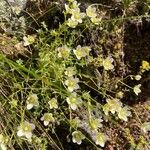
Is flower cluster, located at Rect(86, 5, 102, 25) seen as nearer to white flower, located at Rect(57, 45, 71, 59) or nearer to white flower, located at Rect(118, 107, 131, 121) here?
white flower, located at Rect(57, 45, 71, 59)

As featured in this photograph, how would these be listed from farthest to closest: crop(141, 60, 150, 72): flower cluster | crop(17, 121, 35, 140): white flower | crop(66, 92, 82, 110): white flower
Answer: crop(141, 60, 150, 72): flower cluster
crop(66, 92, 82, 110): white flower
crop(17, 121, 35, 140): white flower

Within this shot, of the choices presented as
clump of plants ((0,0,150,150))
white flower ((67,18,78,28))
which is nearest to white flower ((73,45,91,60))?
clump of plants ((0,0,150,150))

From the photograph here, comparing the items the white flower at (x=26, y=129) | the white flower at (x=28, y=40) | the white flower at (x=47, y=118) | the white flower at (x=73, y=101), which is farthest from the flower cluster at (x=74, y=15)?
the white flower at (x=26, y=129)

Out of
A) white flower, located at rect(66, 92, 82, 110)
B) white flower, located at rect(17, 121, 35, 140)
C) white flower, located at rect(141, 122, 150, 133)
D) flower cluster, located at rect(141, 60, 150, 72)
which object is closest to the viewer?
white flower, located at rect(17, 121, 35, 140)

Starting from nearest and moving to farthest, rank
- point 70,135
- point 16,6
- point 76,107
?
point 76,107
point 70,135
point 16,6

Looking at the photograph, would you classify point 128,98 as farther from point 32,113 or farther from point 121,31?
point 32,113

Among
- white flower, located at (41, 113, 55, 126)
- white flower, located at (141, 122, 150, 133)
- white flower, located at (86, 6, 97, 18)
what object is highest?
white flower, located at (86, 6, 97, 18)

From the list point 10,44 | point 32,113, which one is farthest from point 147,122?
point 10,44

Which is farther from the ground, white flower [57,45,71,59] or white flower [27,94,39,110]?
white flower [57,45,71,59]
